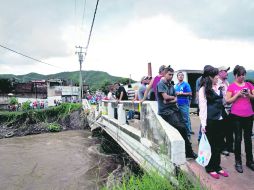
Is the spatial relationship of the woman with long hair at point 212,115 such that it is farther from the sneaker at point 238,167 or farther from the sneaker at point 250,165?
the sneaker at point 250,165

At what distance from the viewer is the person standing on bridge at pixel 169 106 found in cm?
444

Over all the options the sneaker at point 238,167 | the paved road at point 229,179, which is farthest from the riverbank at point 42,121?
the sneaker at point 238,167

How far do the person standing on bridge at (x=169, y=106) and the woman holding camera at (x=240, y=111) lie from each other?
79 cm

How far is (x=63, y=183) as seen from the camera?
8188 mm

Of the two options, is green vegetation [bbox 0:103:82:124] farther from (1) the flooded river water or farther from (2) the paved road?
(2) the paved road

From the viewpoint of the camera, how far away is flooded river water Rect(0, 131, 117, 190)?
8.16 metres

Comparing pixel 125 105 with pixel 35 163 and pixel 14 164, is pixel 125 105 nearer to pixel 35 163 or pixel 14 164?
pixel 35 163

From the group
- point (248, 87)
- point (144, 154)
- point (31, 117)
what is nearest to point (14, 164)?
point (144, 154)

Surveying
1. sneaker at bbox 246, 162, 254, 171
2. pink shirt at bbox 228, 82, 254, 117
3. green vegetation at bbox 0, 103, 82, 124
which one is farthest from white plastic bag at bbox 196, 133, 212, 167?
green vegetation at bbox 0, 103, 82, 124

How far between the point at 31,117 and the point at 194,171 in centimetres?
2266

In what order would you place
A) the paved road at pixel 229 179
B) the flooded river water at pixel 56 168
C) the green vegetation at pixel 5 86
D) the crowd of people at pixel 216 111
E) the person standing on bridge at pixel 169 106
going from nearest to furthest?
the paved road at pixel 229 179 < the crowd of people at pixel 216 111 < the person standing on bridge at pixel 169 106 < the flooded river water at pixel 56 168 < the green vegetation at pixel 5 86

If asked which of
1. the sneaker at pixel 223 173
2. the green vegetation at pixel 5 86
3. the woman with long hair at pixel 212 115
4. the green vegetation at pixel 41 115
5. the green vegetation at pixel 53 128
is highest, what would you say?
the green vegetation at pixel 5 86

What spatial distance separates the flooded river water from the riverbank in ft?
27.4

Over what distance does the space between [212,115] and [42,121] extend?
22292 millimetres
